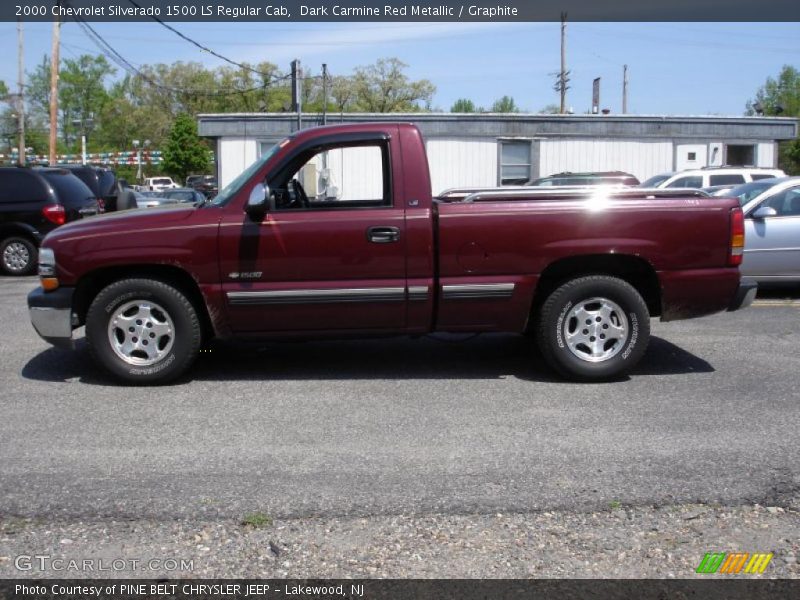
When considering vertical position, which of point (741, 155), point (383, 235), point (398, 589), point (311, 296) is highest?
point (741, 155)

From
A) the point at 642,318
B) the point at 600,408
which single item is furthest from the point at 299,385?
the point at 642,318

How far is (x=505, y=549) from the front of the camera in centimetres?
374

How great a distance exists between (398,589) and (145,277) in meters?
3.75

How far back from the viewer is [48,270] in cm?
637

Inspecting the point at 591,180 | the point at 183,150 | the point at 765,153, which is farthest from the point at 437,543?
the point at 183,150

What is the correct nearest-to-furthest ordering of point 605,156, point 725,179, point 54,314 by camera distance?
1. point 54,314
2. point 725,179
3. point 605,156

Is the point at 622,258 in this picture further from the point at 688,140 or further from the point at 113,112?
the point at 113,112

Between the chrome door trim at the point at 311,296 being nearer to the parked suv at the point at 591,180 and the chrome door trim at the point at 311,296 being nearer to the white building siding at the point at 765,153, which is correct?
the parked suv at the point at 591,180

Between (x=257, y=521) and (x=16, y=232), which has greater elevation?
(x=16, y=232)

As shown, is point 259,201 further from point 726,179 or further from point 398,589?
point 726,179

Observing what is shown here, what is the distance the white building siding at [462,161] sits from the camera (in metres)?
26.7

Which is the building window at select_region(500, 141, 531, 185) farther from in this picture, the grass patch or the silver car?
the grass patch

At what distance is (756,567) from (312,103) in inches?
2803

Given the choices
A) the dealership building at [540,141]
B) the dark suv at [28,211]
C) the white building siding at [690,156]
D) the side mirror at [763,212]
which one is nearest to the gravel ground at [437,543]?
the side mirror at [763,212]
